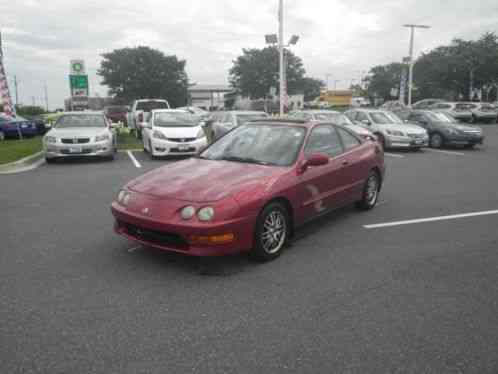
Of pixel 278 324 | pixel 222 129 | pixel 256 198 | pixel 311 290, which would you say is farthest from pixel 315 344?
pixel 222 129

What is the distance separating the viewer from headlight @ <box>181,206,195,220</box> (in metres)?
3.93

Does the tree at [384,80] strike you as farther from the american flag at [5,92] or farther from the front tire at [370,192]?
the front tire at [370,192]

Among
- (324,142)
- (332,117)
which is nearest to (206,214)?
(324,142)

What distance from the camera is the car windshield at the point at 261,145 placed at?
4.98 metres

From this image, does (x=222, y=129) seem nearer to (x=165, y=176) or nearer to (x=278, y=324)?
(x=165, y=176)

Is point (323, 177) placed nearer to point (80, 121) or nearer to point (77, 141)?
point (77, 141)

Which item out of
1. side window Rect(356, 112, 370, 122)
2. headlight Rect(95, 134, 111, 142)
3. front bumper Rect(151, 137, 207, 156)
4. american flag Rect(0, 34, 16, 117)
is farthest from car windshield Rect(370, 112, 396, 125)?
american flag Rect(0, 34, 16, 117)

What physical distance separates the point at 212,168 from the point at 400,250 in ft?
7.57

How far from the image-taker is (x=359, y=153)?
612cm

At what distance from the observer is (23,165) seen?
1128cm

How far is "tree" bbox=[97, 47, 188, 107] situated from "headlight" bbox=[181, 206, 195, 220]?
5465 centimetres

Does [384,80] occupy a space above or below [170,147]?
above

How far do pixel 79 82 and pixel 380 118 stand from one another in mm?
14674

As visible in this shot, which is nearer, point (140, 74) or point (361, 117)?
point (361, 117)
